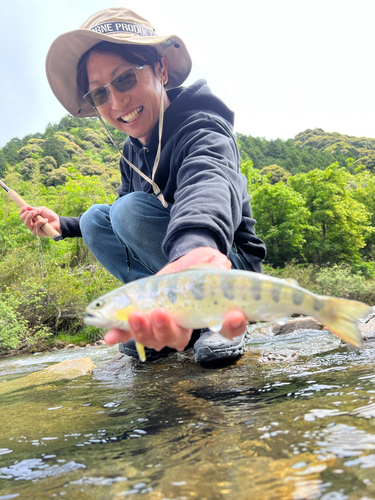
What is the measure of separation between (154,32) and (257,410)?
330 centimetres

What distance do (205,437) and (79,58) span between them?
11.0 ft

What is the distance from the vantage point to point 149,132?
11.5ft

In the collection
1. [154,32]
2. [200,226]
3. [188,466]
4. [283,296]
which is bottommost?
[188,466]

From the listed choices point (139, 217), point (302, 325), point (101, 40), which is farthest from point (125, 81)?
point (302, 325)

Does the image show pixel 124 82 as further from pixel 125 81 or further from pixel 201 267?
pixel 201 267

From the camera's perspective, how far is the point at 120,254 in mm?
3877

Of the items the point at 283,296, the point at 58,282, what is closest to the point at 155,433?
the point at 283,296

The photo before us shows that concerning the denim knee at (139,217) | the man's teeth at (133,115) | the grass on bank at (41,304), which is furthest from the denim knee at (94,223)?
the grass on bank at (41,304)

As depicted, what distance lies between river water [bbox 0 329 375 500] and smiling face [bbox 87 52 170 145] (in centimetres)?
220

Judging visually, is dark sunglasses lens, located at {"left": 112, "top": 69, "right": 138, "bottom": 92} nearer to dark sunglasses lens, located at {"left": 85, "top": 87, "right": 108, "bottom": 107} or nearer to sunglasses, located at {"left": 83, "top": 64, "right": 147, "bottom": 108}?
sunglasses, located at {"left": 83, "top": 64, "right": 147, "bottom": 108}

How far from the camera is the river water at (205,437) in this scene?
1.07 metres

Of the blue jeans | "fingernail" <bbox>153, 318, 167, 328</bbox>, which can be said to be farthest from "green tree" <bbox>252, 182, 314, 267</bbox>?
A: "fingernail" <bbox>153, 318, 167, 328</bbox>

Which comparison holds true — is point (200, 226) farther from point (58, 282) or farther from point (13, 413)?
point (58, 282)

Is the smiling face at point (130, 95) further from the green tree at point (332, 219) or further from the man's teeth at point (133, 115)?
the green tree at point (332, 219)
